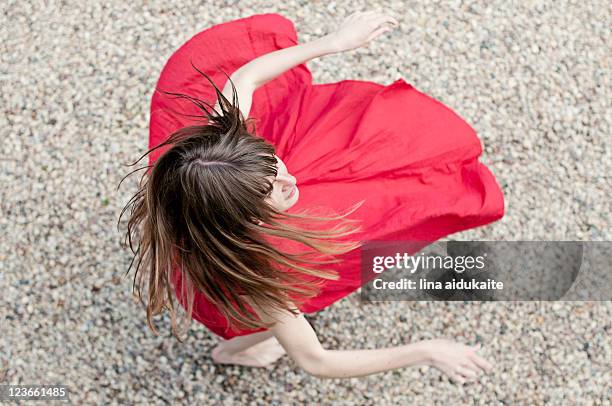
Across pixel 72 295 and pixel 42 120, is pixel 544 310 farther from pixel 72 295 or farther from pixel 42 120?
pixel 42 120

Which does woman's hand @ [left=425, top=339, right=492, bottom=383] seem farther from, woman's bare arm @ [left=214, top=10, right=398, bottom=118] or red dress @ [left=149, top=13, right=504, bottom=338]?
woman's bare arm @ [left=214, top=10, right=398, bottom=118]

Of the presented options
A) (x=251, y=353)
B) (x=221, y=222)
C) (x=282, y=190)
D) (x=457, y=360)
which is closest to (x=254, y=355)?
(x=251, y=353)

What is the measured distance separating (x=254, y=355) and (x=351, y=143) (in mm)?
923

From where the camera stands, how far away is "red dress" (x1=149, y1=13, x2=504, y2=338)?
1.94 metres

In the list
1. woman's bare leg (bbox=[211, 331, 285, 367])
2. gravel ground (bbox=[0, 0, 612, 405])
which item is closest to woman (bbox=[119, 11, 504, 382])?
woman's bare leg (bbox=[211, 331, 285, 367])

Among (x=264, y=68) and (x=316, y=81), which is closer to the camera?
(x=264, y=68)

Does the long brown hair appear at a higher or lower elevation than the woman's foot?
higher

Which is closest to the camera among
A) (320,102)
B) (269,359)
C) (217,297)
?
(217,297)

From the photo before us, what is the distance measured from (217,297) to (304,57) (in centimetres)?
72

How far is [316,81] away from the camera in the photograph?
280cm

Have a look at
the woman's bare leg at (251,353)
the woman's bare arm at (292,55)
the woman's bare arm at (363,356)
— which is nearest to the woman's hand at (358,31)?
the woman's bare arm at (292,55)

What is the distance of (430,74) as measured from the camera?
2822mm

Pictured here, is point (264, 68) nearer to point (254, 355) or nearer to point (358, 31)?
point (358, 31)

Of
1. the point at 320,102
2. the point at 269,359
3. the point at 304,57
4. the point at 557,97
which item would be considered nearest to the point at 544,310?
the point at 557,97
